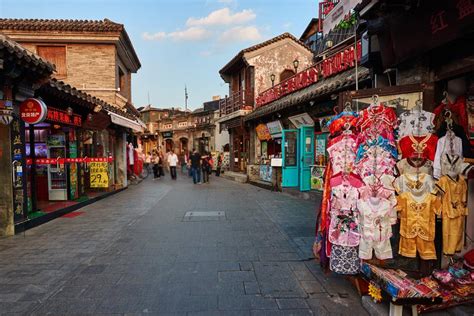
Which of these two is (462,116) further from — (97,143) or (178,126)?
(178,126)

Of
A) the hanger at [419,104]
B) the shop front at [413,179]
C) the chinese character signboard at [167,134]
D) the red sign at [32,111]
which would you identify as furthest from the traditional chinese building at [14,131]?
the chinese character signboard at [167,134]

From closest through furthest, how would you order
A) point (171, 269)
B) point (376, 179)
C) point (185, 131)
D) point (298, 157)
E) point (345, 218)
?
point (376, 179) → point (345, 218) → point (171, 269) → point (298, 157) → point (185, 131)

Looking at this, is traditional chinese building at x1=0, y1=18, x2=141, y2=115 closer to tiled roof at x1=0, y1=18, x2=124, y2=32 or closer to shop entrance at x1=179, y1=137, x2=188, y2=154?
tiled roof at x1=0, y1=18, x2=124, y2=32

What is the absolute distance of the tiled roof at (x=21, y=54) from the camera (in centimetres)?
510

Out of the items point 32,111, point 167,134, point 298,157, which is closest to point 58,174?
point 32,111

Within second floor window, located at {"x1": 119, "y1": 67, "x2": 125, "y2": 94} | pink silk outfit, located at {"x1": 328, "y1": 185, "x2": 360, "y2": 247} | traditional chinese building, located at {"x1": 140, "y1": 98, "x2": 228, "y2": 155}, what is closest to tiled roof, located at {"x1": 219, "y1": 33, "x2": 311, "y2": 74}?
traditional chinese building, located at {"x1": 140, "y1": 98, "x2": 228, "y2": 155}

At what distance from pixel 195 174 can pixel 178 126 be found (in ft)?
58.8

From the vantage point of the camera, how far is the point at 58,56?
1384 cm

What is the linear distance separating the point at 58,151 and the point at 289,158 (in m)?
7.70

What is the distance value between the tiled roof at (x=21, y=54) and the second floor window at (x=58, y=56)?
8.54 m

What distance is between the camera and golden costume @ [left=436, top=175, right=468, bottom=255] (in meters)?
3.11

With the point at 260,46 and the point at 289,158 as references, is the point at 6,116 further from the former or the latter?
the point at 260,46

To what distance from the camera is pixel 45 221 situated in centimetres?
731

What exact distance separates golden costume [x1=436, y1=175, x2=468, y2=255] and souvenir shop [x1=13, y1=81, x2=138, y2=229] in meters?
→ 7.03
